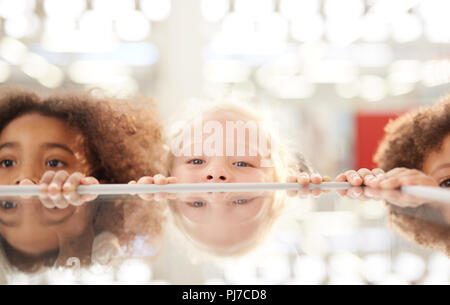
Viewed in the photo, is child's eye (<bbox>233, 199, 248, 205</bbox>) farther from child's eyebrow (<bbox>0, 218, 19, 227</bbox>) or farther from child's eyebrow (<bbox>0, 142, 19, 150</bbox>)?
child's eyebrow (<bbox>0, 142, 19, 150</bbox>)

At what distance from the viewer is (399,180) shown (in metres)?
0.62

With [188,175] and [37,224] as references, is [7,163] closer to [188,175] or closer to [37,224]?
[188,175]

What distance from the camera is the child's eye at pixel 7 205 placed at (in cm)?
44

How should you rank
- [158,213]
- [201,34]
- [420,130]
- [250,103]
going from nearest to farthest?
[158,213], [420,130], [250,103], [201,34]

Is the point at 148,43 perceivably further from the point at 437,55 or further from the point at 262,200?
the point at 262,200

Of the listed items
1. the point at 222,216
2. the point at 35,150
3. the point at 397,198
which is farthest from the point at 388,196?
the point at 35,150

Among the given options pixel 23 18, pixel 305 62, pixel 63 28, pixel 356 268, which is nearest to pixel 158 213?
pixel 356 268

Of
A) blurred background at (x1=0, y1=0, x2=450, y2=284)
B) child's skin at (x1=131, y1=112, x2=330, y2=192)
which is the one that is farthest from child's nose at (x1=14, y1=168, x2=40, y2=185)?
blurred background at (x1=0, y1=0, x2=450, y2=284)

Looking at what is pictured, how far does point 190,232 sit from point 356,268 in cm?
14

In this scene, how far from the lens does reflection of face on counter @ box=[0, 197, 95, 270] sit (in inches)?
12.8

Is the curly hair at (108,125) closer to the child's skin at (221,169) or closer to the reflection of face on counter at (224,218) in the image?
the child's skin at (221,169)

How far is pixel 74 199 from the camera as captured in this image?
49 centimetres

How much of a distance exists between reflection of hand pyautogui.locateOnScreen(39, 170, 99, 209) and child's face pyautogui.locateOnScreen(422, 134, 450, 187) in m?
0.68

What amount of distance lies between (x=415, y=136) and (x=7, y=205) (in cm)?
95
